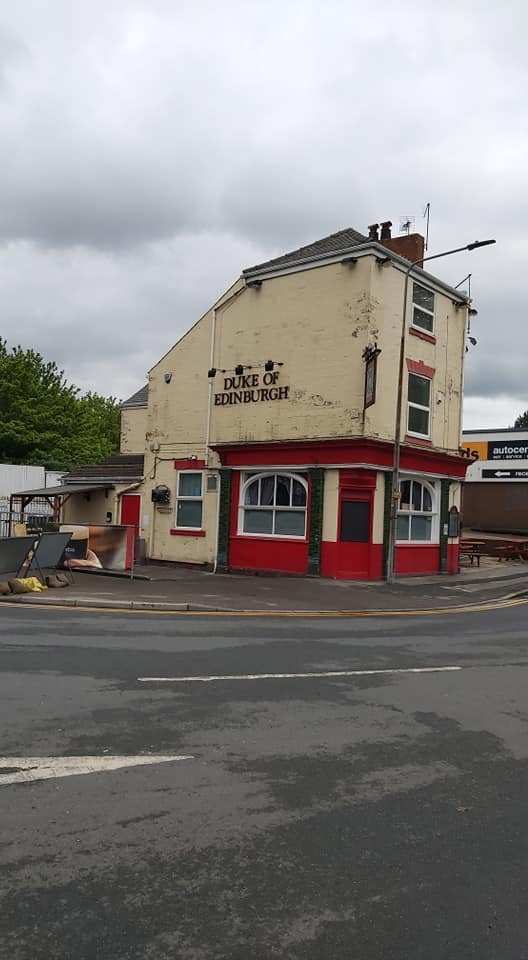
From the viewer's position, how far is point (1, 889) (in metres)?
3.31

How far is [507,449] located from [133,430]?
24199mm

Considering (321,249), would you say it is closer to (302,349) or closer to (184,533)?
(302,349)

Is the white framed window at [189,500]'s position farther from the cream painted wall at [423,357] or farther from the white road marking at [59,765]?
the white road marking at [59,765]

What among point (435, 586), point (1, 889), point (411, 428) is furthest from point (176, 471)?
point (1, 889)

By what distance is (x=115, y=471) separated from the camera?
25312 mm

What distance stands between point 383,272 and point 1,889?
18.9 meters

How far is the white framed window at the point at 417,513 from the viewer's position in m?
21.3

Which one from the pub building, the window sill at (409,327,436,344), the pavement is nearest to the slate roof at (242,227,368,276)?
the pub building

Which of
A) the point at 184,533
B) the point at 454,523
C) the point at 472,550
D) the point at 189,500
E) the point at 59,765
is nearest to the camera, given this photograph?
the point at 59,765

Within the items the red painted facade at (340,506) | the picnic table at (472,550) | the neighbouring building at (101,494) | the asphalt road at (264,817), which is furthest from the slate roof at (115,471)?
the asphalt road at (264,817)

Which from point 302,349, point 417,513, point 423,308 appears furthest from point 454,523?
point 302,349

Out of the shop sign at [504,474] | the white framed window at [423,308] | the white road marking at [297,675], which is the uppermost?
the white framed window at [423,308]

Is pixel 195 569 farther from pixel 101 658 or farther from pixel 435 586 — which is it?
pixel 101 658

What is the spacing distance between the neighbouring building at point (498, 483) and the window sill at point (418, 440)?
788 inches
